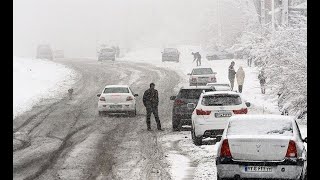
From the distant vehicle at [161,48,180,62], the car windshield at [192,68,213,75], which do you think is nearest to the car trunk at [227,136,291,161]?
the car windshield at [192,68,213,75]

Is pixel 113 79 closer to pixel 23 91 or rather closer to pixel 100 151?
pixel 23 91

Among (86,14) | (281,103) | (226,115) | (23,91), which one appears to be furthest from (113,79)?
(86,14)

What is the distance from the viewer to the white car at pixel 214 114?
19.4 m

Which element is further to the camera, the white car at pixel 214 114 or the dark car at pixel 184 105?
the dark car at pixel 184 105

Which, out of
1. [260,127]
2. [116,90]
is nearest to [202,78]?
[116,90]

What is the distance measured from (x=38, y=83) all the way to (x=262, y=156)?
3402 cm

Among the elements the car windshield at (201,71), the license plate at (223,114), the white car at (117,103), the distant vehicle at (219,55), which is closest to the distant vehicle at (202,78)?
the car windshield at (201,71)

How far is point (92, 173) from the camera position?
15078 millimetres

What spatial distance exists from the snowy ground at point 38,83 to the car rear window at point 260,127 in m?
18.2

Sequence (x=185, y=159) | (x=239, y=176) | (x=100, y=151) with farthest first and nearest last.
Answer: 1. (x=100, y=151)
2. (x=185, y=159)
3. (x=239, y=176)

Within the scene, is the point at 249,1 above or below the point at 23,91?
above

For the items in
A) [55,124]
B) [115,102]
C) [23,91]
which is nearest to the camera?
[55,124]

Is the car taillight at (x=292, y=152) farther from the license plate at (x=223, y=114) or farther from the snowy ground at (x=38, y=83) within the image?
the snowy ground at (x=38, y=83)

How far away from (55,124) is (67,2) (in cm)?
12158
